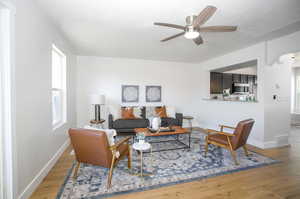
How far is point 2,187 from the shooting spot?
4.32 ft

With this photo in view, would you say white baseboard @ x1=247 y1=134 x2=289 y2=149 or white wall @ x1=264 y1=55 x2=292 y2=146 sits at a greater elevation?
white wall @ x1=264 y1=55 x2=292 y2=146

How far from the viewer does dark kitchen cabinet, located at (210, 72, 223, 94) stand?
17.9 ft

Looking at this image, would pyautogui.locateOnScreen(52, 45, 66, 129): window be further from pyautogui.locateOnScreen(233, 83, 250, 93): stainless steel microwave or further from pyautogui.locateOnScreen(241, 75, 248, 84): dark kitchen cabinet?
pyautogui.locateOnScreen(241, 75, 248, 84): dark kitchen cabinet

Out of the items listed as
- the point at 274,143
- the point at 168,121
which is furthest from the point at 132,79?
the point at 274,143

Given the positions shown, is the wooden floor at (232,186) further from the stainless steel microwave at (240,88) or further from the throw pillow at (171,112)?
the stainless steel microwave at (240,88)

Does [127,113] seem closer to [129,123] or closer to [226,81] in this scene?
[129,123]

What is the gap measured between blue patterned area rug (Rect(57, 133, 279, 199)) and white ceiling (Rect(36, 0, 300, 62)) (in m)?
2.51

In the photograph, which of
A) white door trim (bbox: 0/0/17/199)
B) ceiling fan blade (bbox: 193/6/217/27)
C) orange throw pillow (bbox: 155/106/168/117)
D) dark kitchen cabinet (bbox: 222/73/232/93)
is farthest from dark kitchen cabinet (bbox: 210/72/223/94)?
white door trim (bbox: 0/0/17/199)

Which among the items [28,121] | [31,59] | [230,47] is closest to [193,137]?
[230,47]

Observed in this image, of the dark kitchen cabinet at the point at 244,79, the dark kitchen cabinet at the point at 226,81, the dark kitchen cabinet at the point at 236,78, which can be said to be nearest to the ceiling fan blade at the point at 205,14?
the dark kitchen cabinet at the point at 226,81

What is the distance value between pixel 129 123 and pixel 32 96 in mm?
2427

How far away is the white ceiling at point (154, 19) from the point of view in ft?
6.06

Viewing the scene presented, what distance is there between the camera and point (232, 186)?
1810 millimetres

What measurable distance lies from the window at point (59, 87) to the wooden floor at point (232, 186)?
1.11 metres
